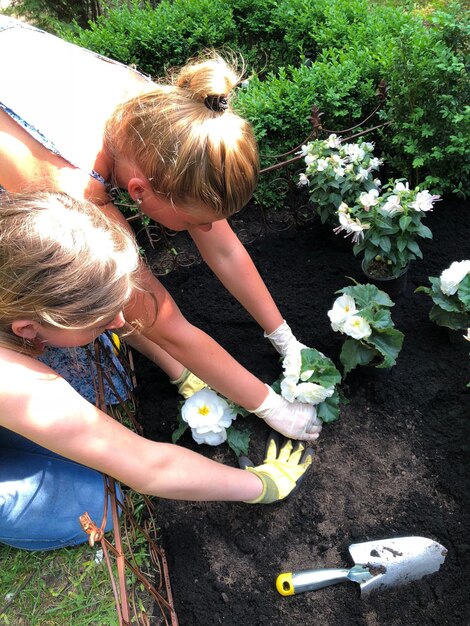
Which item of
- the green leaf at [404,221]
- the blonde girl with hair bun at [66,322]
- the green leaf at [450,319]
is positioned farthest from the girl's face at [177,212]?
the green leaf at [450,319]

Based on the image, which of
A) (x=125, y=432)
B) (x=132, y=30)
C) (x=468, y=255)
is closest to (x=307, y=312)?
(x=468, y=255)

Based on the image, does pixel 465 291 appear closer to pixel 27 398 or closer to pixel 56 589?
pixel 27 398

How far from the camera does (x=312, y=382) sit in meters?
2.02

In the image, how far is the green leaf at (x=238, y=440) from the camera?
2061 mm

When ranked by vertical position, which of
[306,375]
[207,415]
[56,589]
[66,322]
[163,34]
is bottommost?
[56,589]

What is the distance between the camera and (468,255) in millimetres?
2527

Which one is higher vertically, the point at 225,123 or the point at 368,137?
the point at 225,123

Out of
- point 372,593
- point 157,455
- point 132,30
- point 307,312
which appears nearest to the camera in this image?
point 157,455

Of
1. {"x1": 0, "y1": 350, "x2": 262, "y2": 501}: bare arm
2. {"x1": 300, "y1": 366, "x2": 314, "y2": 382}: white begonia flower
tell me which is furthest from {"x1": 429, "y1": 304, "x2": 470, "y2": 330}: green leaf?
{"x1": 0, "y1": 350, "x2": 262, "y2": 501}: bare arm

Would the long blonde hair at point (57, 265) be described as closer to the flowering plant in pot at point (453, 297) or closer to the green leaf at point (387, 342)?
the green leaf at point (387, 342)

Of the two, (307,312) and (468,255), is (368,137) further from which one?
(307,312)

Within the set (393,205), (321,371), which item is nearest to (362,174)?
(393,205)

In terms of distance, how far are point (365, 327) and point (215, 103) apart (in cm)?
100

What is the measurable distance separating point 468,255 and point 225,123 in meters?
1.67
